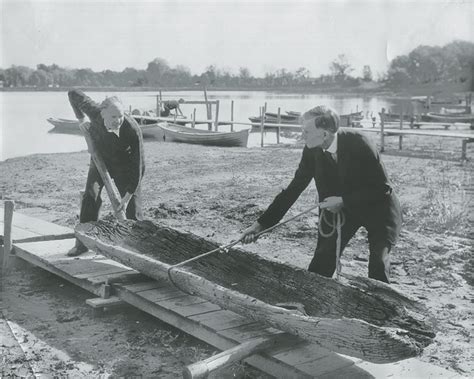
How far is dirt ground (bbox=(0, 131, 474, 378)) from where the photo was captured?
4340mm

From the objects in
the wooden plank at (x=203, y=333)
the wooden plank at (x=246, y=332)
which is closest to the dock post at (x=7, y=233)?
the wooden plank at (x=203, y=333)

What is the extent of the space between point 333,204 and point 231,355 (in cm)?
126

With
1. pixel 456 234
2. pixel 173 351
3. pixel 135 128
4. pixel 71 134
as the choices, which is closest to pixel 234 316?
pixel 173 351

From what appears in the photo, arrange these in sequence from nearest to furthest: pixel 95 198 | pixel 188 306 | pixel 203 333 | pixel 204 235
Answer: pixel 203 333, pixel 188 306, pixel 95 198, pixel 204 235

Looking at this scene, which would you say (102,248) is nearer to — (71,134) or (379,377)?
(379,377)

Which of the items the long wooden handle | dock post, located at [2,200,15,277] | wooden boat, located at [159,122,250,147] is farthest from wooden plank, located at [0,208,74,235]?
wooden boat, located at [159,122,250,147]

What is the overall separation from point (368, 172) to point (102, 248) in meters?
2.55

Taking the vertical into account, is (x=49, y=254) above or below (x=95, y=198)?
below

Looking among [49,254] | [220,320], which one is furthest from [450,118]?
[220,320]

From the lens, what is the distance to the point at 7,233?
21.5 feet

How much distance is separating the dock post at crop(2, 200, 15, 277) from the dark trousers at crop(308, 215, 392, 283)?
3523 mm

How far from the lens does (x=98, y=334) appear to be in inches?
189

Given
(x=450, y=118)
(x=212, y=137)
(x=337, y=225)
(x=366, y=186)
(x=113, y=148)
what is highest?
(x=113, y=148)

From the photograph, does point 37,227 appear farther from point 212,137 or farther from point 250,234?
point 212,137
